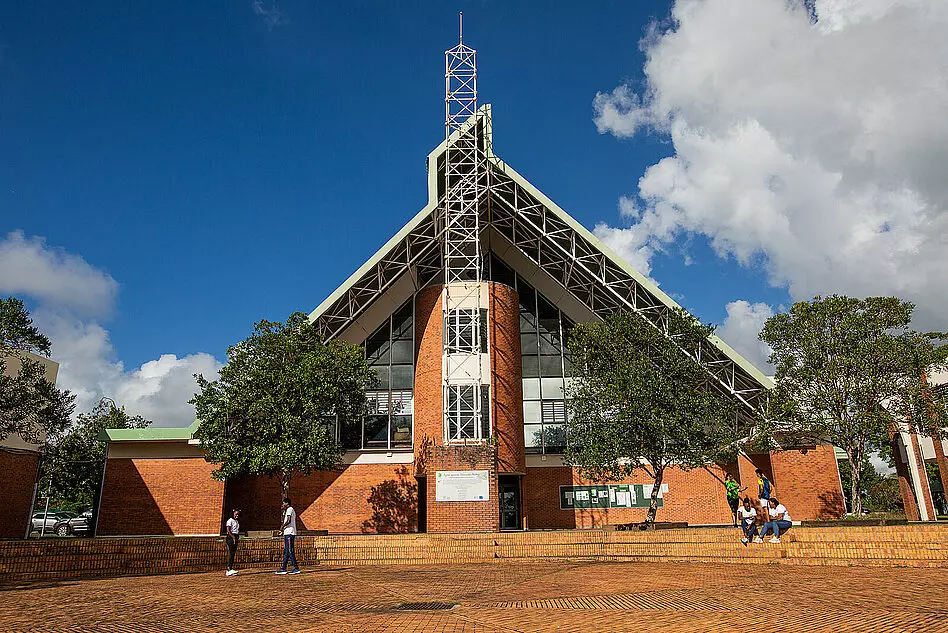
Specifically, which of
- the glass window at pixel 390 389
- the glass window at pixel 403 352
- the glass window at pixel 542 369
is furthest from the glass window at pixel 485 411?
the glass window at pixel 403 352

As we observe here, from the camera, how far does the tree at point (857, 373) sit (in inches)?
728

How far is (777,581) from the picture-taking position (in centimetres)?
1134

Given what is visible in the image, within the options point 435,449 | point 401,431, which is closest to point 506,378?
point 435,449

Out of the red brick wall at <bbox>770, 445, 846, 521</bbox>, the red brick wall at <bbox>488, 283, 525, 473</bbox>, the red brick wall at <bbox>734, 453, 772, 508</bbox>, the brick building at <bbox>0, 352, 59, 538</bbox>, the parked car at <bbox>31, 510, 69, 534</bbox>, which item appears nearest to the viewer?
the brick building at <bbox>0, 352, 59, 538</bbox>

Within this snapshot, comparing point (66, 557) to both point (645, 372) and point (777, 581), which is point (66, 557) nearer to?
point (777, 581)

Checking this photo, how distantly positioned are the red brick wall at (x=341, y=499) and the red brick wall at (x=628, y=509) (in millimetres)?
4825

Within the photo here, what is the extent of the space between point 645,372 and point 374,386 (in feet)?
35.2

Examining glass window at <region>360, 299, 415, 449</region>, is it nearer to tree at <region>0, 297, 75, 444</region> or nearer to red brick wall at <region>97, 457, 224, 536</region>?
red brick wall at <region>97, 457, 224, 536</region>

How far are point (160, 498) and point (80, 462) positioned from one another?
51.1ft

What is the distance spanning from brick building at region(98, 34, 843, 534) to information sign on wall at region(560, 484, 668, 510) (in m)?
0.05

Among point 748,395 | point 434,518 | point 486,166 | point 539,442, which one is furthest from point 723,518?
point 486,166

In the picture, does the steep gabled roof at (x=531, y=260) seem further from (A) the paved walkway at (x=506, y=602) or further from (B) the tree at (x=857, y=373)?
(A) the paved walkway at (x=506, y=602)

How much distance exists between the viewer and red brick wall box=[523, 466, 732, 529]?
2764cm

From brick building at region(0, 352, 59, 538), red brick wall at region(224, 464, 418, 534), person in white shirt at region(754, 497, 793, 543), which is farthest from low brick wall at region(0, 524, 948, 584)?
brick building at region(0, 352, 59, 538)
